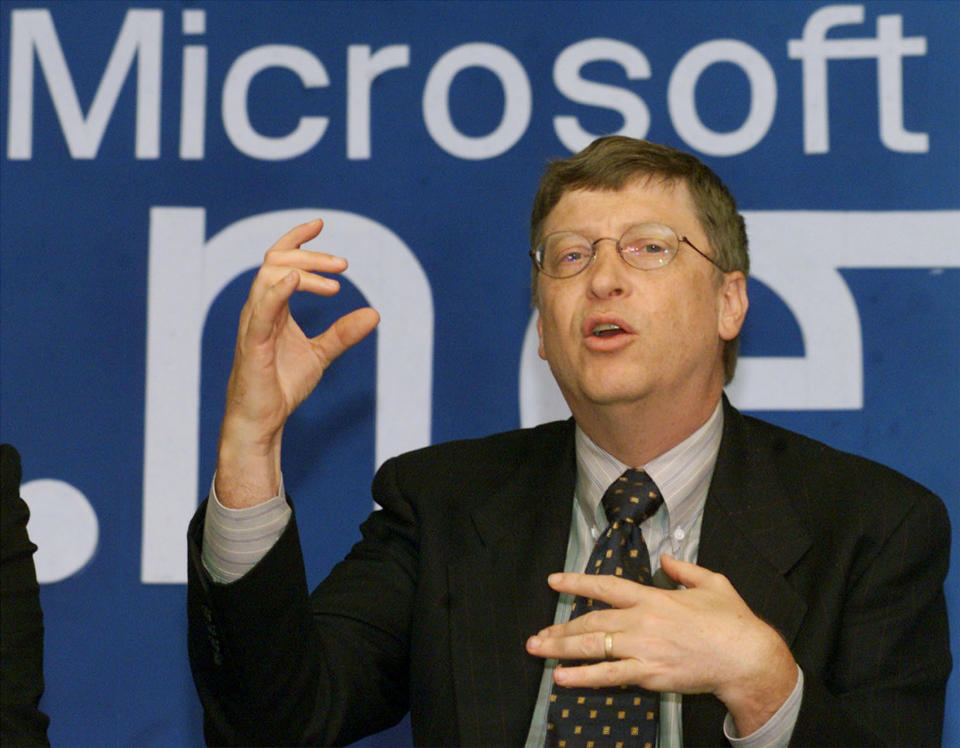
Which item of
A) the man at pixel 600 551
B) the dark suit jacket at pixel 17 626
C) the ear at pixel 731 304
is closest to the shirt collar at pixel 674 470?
the man at pixel 600 551

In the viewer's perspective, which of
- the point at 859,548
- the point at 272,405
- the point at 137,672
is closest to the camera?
the point at 272,405

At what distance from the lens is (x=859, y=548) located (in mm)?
1854

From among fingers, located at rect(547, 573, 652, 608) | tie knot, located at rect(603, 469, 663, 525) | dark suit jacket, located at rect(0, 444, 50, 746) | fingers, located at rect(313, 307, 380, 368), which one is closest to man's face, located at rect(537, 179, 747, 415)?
tie knot, located at rect(603, 469, 663, 525)

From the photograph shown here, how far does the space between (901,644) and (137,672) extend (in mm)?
1526

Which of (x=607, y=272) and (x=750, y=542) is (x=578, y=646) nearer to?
(x=750, y=542)

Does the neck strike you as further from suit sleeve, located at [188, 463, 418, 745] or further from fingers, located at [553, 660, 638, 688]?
fingers, located at [553, 660, 638, 688]

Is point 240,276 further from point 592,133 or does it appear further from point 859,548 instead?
point 859,548

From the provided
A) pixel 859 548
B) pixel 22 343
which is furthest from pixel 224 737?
pixel 22 343

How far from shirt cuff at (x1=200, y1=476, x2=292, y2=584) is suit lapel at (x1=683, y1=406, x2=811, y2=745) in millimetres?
642

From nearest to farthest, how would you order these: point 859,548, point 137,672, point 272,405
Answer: point 272,405 < point 859,548 < point 137,672

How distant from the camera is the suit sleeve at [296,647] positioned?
171 centimetres

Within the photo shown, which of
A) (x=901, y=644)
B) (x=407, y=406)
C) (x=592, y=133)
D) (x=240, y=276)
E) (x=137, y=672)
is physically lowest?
(x=137, y=672)

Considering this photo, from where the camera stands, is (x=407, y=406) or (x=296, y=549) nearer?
(x=296, y=549)

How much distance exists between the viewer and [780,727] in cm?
155
